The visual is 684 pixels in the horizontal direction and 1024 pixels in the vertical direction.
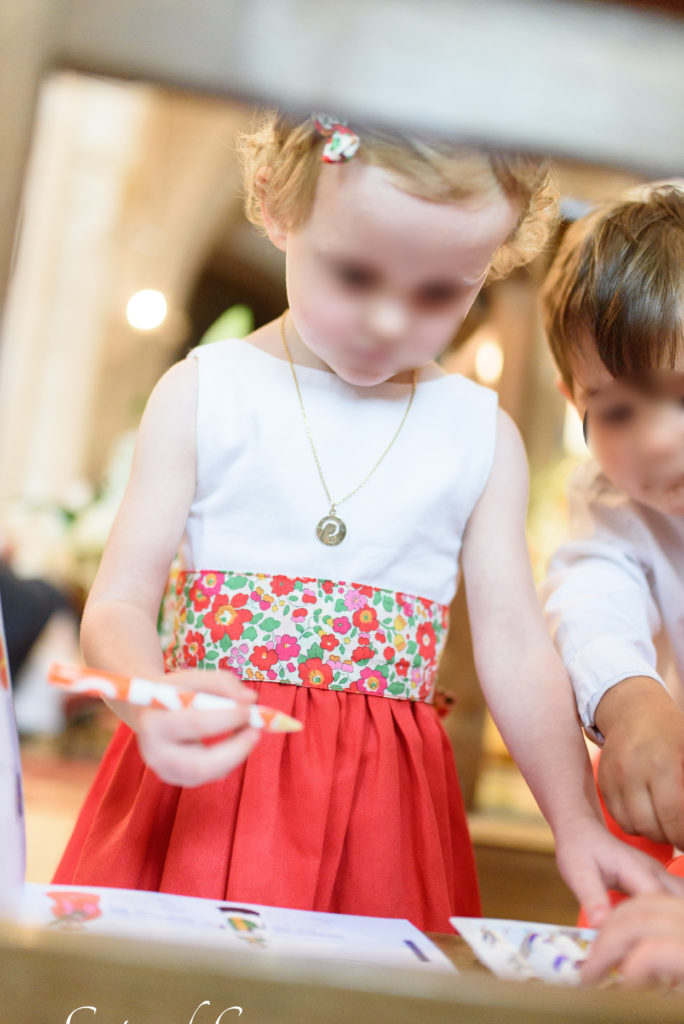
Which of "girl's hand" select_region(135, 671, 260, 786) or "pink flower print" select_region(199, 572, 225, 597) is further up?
"pink flower print" select_region(199, 572, 225, 597)

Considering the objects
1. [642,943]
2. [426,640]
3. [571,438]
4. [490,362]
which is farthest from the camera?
[571,438]

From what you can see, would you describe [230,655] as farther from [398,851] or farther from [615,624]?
[615,624]

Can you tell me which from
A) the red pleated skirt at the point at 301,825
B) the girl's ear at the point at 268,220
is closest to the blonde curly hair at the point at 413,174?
the girl's ear at the point at 268,220

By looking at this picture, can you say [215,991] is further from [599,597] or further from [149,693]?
[599,597]

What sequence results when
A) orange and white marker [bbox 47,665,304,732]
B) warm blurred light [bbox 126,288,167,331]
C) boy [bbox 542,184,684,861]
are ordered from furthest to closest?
warm blurred light [bbox 126,288,167,331], boy [bbox 542,184,684,861], orange and white marker [bbox 47,665,304,732]

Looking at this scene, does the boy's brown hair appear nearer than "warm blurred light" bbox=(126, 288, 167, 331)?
Yes

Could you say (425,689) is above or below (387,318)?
below

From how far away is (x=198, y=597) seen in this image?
80 cm

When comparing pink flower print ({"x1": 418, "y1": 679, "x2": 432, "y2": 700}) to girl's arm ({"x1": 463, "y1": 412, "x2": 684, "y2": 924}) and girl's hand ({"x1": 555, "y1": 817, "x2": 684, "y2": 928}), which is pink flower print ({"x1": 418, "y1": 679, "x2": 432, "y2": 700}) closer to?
girl's arm ({"x1": 463, "y1": 412, "x2": 684, "y2": 924})

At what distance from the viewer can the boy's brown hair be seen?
0.85 m

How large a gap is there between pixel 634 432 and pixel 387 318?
301 millimetres

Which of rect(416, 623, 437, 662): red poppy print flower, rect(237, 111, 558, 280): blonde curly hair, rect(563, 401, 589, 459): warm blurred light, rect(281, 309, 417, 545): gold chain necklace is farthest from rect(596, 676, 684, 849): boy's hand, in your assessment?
rect(563, 401, 589, 459): warm blurred light

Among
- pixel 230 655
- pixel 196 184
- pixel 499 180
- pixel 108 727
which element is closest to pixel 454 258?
pixel 499 180

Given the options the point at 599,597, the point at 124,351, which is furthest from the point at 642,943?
the point at 124,351
